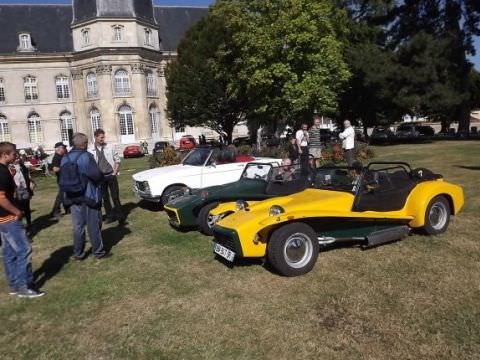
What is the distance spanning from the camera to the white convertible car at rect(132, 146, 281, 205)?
10266 mm

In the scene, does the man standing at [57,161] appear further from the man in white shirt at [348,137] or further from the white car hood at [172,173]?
the man in white shirt at [348,137]

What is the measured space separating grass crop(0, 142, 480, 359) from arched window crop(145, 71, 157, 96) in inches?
1807

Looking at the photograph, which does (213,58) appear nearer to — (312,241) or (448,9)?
(448,9)

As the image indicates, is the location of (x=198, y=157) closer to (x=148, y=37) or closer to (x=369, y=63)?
(x=369, y=63)

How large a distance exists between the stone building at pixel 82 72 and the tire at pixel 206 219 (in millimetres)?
43123

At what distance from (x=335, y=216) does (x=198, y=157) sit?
18.6 feet

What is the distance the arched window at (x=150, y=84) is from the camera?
50.6m

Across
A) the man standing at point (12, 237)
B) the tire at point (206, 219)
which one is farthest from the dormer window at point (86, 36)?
the man standing at point (12, 237)

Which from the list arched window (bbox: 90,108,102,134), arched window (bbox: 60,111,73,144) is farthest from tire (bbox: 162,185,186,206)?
arched window (bbox: 60,111,73,144)

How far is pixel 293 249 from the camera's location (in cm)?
563

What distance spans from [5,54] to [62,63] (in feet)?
20.0

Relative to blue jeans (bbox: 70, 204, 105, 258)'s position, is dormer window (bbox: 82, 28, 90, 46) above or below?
above

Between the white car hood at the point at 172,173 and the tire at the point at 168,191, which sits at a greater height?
the white car hood at the point at 172,173

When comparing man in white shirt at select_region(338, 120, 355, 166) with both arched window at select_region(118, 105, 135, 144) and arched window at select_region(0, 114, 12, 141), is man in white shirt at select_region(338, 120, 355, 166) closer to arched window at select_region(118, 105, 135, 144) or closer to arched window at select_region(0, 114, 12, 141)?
arched window at select_region(118, 105, 135, 144)
